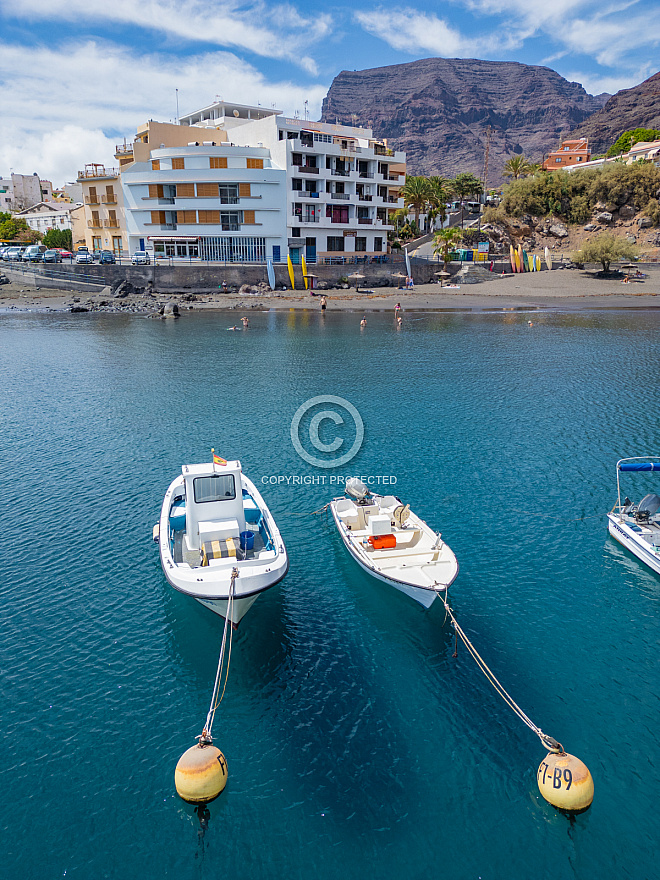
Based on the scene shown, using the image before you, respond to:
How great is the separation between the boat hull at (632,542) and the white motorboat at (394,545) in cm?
712

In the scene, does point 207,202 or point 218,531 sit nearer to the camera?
point 218,531

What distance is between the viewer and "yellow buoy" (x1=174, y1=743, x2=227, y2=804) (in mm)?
11078

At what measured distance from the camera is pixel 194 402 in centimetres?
3847

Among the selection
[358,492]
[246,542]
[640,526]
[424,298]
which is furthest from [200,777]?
[424,298]

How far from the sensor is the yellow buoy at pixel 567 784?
36.8 ft

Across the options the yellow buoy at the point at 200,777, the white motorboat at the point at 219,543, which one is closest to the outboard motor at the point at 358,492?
the white motorboat at the point at 219,543

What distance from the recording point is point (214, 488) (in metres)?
18.1

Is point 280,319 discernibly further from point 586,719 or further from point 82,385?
point 586,719

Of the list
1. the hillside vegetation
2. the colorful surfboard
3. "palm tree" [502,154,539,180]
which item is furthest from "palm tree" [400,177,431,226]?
the colorful surfboard

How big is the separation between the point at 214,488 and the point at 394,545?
608 centimetres

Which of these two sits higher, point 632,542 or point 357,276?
point 357,276

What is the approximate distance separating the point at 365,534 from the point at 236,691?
7.08m

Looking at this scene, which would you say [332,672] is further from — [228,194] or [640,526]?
[228,194]

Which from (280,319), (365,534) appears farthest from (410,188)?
(365,534)
